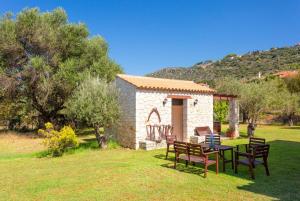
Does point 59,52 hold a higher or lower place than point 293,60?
lower

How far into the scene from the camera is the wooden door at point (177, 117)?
14906 millimetres

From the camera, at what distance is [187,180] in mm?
7152

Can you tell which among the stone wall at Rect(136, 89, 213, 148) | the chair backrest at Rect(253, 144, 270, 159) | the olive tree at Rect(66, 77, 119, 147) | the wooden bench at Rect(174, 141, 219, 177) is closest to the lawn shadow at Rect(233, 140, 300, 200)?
the chair backrest at Rect(253, 144, 270, 159)

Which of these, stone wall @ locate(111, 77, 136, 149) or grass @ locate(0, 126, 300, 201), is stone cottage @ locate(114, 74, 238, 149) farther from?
grass @ locate(0, 126, 300, 201)

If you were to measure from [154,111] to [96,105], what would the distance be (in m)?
3.25

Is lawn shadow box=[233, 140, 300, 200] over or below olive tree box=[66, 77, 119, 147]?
below

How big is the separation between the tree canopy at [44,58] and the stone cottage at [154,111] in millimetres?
4888

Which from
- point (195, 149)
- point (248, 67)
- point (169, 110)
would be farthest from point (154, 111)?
point (248, 67)

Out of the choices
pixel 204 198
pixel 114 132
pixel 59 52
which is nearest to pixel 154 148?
pixel 114 132

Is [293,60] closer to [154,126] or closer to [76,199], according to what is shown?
[154,126]

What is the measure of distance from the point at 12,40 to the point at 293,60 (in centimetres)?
5223

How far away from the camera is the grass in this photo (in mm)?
5992

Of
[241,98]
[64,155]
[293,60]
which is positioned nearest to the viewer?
[64,155]

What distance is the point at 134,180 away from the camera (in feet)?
23.5
